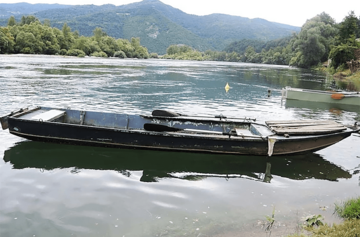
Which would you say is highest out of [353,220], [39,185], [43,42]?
[43,42]

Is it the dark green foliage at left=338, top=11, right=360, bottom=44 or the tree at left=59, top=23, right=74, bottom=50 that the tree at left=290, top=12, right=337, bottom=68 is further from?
the tree at left=59, top=23, right=74, bottom=50

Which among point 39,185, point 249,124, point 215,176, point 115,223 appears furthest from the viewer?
point 249,124

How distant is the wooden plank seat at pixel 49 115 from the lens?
11808 mm

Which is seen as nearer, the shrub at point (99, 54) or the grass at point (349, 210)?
the grass at point (349, 210)

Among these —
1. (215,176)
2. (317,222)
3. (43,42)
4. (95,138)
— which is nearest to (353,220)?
(317,222)

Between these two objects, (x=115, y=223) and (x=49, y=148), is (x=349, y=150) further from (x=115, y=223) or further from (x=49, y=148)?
(x=49, y=148)

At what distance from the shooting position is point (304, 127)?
11.7 meters

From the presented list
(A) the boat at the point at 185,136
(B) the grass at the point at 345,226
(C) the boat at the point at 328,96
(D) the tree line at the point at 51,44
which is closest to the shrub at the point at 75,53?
(D) the tree line at the point at 51,44

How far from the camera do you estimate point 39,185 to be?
855cm

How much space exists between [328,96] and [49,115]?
22.7 meters

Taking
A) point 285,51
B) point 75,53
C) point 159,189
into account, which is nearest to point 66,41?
point 75,53

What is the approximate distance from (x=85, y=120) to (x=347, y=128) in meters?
10.7

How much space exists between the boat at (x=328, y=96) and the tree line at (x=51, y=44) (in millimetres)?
90521

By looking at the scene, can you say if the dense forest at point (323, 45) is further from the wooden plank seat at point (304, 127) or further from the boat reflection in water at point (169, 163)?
the boat reflection in water at point (169, 163)
